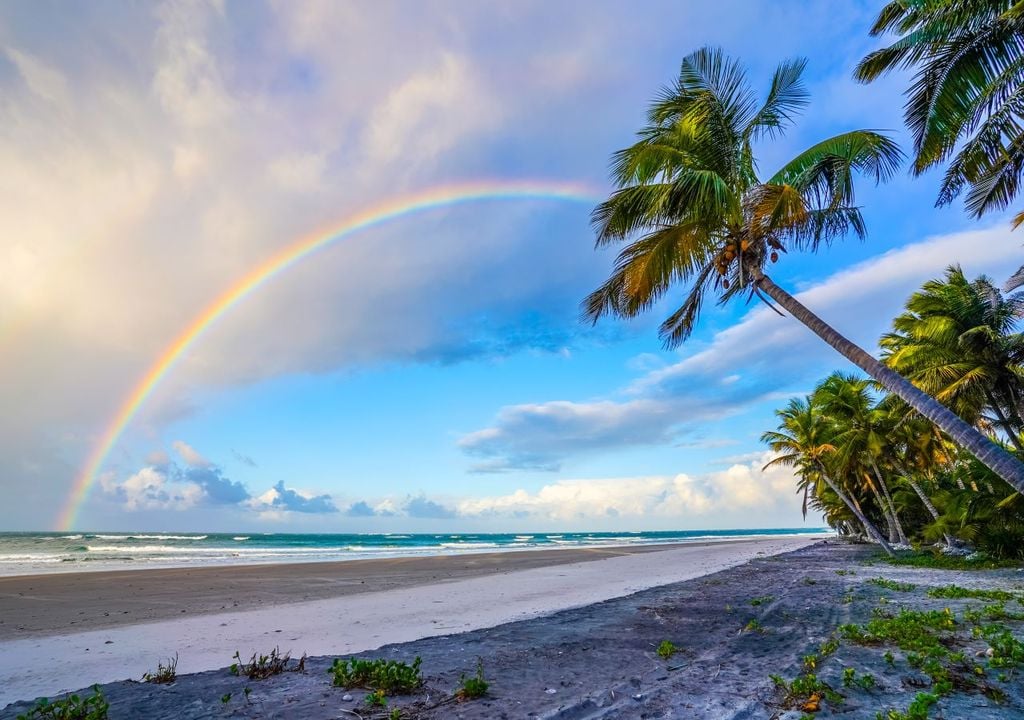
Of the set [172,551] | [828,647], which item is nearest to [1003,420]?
[828,647]

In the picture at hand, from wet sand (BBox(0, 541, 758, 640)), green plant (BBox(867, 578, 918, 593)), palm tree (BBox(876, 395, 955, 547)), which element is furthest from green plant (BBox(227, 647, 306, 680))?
palm tree (BBox(876, 395, 955, 547))

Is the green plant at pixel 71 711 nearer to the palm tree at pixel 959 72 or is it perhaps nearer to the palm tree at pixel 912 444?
the palm tree at pixel 959 72

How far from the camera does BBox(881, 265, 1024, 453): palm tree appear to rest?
16.1 metres

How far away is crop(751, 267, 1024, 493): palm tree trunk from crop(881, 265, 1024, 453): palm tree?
38.4ft

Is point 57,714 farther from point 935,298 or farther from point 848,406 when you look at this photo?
point 848,406

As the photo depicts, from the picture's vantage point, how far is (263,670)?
17.8ft

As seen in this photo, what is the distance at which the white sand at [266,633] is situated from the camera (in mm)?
6562

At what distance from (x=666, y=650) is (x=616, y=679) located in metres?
1.28

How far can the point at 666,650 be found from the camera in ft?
20.7

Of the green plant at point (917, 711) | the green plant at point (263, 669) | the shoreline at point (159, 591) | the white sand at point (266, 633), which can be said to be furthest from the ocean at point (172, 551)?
the green plant at point (917, 711)

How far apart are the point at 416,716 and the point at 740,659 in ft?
A: 12.5

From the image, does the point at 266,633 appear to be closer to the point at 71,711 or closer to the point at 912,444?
the point at 71,711

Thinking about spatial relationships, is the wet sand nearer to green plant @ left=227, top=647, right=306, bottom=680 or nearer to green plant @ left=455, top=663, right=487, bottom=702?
green plant @ left=227, top=647, right=306, bottom=680

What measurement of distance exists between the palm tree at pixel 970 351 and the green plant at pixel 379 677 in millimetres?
18522
